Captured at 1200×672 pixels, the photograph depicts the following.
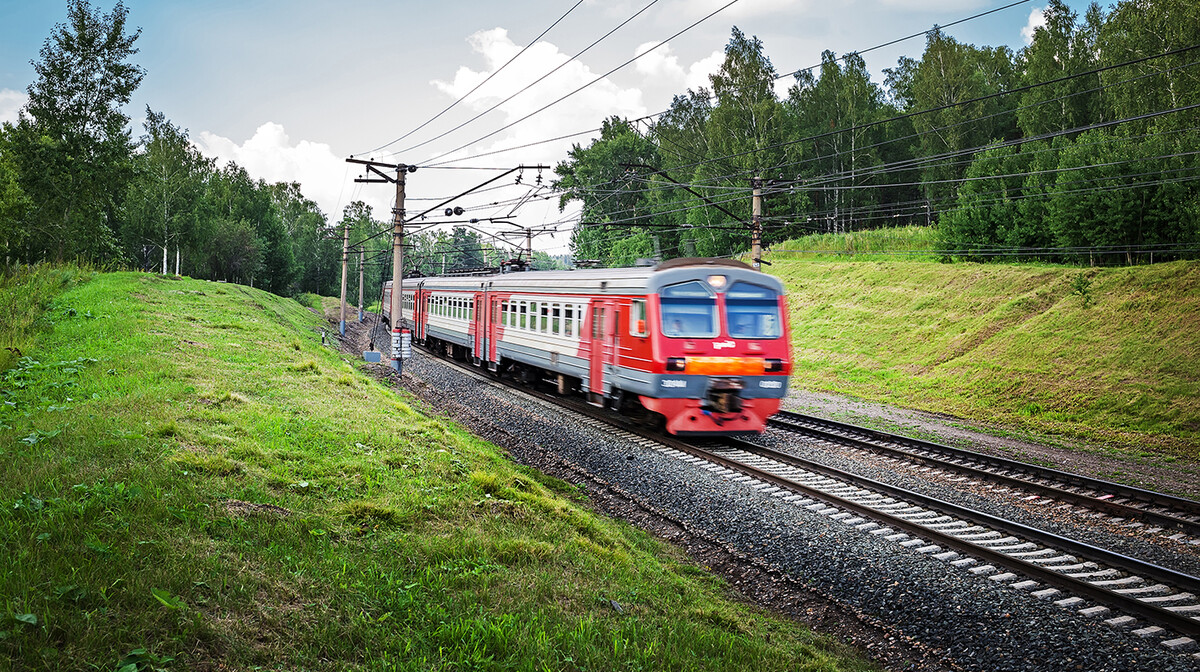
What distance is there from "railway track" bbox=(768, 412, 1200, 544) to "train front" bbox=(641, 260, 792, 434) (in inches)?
77.9

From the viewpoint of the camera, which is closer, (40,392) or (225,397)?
(40,392)

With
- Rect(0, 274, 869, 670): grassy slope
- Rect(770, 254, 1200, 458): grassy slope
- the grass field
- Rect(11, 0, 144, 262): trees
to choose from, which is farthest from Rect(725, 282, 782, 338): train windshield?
Rect(11, 0, 144, 262): trees

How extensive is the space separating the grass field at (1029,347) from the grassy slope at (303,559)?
1219 centimetres

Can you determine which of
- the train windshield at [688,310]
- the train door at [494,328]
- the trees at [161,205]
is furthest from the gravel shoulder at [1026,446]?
the trees at [161,205]

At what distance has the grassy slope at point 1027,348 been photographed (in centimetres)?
1541

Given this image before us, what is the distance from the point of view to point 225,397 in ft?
32.8

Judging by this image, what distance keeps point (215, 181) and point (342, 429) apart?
64.1 m

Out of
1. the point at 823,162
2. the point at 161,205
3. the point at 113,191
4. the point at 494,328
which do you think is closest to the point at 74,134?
the point at 113,191

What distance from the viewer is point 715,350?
12086 mm

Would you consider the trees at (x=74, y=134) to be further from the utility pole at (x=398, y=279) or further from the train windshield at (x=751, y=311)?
the train windshield at (x=751, y=311)

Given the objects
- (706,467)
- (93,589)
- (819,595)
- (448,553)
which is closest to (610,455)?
(706,467)

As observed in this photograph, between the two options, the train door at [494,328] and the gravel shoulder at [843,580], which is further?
the train door at [494,328]

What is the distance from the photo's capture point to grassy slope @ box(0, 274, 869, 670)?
148 inches

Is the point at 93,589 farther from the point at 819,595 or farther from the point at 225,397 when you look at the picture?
the point at 225,397
